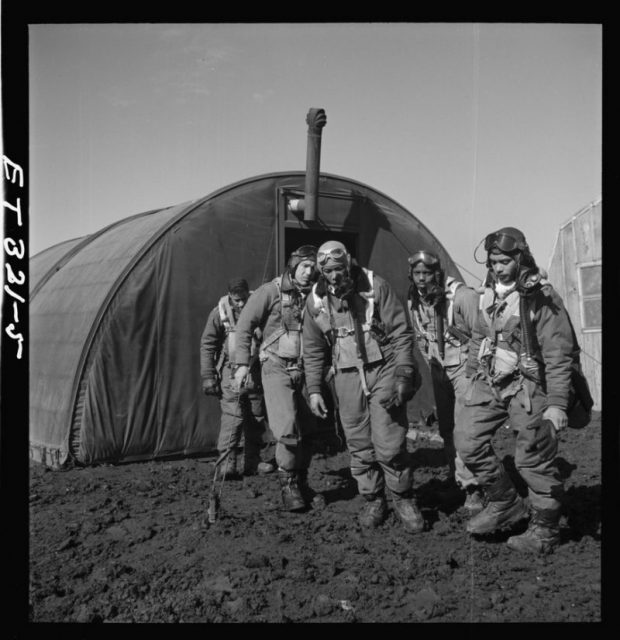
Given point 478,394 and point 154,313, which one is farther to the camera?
point 154,313

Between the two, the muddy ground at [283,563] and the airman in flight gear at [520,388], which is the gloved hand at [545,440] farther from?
the muddy ground at [283,563]

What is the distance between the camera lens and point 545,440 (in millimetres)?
4199

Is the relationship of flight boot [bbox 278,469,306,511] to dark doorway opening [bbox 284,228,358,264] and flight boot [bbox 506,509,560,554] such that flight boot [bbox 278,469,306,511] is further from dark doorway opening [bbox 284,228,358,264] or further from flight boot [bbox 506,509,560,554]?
dark doorway opening [bbox 284,228,358,264]

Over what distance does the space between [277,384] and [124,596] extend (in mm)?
2326

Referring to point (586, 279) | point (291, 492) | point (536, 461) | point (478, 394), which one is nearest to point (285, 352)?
point (291, 492)

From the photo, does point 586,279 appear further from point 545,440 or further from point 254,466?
point 545,440

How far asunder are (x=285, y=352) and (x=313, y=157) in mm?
3229

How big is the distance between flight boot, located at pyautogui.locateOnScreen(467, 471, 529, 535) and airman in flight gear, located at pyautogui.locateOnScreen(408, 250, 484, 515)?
693 mm

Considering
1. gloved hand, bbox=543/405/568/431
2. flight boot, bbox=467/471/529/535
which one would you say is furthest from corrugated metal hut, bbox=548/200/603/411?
gloved hand, bbox=543/405/568/431

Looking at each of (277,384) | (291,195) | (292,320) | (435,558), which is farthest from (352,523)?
(291,195)

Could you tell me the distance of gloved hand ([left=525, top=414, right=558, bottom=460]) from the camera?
419 centimetres

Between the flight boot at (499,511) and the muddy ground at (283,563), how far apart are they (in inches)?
5.1
